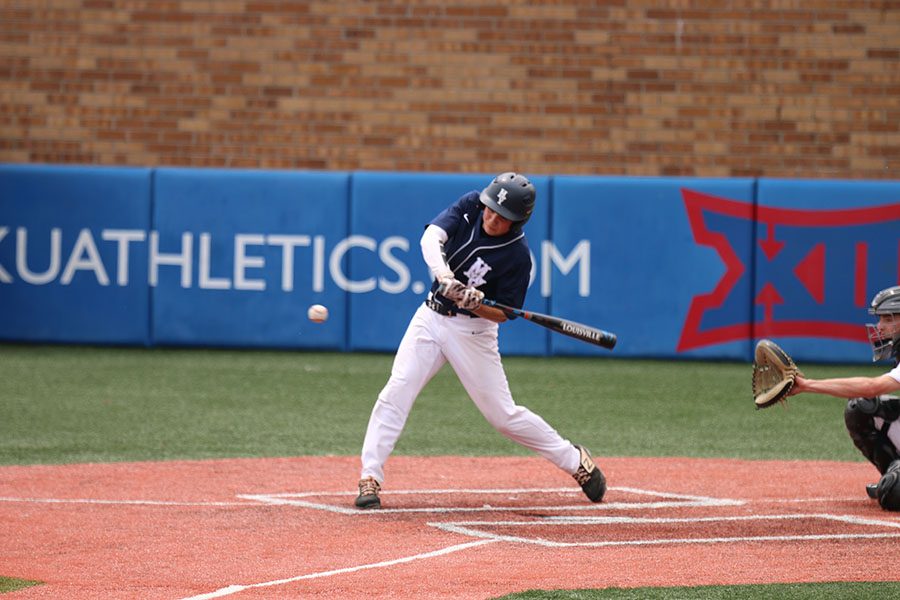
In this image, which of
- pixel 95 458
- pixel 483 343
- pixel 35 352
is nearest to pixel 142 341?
pixel 35 352

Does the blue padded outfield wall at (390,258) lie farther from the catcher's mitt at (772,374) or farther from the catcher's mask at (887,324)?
the catcher's mitt at (772,374)

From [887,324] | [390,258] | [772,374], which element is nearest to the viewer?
[772,374]

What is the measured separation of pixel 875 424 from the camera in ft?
24.6

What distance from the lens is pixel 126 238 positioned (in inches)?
567

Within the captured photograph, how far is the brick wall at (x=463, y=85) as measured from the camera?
15391 mm

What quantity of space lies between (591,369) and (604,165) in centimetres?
294

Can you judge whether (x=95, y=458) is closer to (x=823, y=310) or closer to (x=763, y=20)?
(x=823, y=310)

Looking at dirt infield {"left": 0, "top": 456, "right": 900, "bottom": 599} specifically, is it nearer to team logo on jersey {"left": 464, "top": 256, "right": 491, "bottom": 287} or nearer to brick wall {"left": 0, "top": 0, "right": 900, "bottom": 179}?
team logo on jersey {"left": 464, "top": 256, "right": 491, "bottom": 287}

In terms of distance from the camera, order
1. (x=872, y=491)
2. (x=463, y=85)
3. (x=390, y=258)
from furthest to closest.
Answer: (x=463, y=85) < (x=390, y=258) < (x=872, y=491)

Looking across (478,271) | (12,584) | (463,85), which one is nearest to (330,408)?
(478,271)

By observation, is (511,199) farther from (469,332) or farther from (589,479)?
(589,479)

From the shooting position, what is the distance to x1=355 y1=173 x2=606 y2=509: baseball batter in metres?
7.23

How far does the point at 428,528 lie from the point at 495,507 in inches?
27.3

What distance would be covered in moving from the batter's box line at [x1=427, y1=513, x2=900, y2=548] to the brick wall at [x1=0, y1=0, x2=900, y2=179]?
8.77 m
